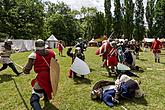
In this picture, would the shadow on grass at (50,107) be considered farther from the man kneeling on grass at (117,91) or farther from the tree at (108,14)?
the tree at (108,14)

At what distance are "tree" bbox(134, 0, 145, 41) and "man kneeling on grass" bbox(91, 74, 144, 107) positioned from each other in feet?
206

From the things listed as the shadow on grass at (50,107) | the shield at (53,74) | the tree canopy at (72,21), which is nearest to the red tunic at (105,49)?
the shadow on grass at (50,107)

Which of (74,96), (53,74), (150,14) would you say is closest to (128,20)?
(150,14)

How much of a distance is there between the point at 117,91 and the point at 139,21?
→ 64.2 metres

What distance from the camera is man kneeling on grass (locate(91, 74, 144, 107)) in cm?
787

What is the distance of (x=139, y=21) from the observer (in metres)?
70.2

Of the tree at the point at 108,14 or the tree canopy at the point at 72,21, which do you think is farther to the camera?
the tree at the point at 108,14

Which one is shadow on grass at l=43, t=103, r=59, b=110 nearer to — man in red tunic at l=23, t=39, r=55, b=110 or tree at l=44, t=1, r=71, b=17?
man in red tunic at l=23, t=39, r=55, b=110

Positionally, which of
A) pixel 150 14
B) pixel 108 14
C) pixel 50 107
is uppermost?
pixel 108 14

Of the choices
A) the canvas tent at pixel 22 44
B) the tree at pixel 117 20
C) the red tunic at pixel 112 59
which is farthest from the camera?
the tree at pixel 117 20

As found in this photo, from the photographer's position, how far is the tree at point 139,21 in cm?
6994

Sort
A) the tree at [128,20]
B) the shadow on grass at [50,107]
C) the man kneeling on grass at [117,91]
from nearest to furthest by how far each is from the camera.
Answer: the shadow on grass at [50,107] → the man kneeling on grass at [117,91] → the tree at [128,20]

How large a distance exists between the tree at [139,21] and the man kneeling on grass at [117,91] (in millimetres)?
62800

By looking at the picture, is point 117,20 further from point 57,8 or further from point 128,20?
point 57,8
